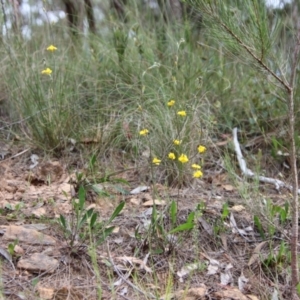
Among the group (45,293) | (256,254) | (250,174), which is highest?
(45,293)

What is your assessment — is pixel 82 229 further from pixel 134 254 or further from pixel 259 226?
pixel 259 226

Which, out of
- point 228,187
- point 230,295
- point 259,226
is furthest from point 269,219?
point 228,187

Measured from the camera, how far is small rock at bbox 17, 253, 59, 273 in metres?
2.11

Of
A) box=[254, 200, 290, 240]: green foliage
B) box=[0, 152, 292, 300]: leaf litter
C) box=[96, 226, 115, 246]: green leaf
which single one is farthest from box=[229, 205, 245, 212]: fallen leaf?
box=[96, 226, 115, 246]: green leaf

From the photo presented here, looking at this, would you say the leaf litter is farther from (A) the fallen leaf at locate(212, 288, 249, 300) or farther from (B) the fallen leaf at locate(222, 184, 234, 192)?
(B) the fallen leaf at locate(222, 184, 234, 192)

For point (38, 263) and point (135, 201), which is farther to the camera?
point (135, 201)

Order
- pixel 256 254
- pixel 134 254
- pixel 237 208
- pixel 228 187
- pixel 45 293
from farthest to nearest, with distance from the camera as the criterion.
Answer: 1. pixel 228 187
2. pixel 237 208
3. pixel 256 254
4. pixel 134 254
5. pixel 45 293

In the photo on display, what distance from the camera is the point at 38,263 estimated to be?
7.00ft

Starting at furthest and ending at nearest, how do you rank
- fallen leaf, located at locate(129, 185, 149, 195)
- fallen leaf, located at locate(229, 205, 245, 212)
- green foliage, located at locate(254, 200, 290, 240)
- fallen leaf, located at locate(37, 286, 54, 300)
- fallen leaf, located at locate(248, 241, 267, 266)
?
fallen leaf, located at locate(129, 185, 149, 195), fallen leaf, located at locate(229, 205, 245, 212), green foliage, located at locate(254, 200, 290, 240), fallen leaf, located at locate(248, 241, 267, 266), fallen leaf, located at locate(37, 286, 54, 300)

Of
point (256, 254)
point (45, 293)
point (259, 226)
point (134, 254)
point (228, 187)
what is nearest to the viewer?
point (45, 293)

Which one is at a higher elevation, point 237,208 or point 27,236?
point 27,236

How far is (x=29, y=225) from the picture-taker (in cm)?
244

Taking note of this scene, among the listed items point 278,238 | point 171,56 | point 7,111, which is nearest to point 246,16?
point 278,238

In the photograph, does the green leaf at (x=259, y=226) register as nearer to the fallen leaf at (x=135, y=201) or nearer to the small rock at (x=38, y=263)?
the fallen leaf at (x=135, y=201)
